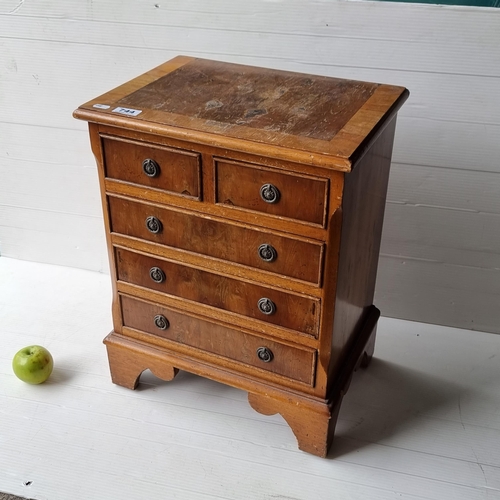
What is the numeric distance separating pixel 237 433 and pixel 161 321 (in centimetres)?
39

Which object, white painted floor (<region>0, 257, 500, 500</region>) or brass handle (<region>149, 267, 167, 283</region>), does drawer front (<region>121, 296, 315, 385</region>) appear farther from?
white painted floor (<region>0, 257, 500, 500</region>)

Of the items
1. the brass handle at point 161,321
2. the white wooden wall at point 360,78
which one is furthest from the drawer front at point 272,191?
the white wooden wall at point 360,78

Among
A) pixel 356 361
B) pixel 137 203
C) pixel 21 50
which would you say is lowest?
pixel 356 361

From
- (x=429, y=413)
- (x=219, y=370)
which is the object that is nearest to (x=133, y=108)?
(x=219, y=370)

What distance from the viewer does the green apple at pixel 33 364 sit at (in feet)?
6.59

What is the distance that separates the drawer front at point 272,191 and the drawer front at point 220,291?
23cm

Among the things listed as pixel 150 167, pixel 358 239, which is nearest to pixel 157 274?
pixel 150 167

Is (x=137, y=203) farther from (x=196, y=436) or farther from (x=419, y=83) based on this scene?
(x=419, y=83)

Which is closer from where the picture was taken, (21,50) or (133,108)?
(133,108)

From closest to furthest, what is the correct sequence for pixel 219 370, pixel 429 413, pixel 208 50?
pixel 219 370, pixel 429 413, pixel 208 50

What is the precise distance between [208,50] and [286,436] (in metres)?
1.22

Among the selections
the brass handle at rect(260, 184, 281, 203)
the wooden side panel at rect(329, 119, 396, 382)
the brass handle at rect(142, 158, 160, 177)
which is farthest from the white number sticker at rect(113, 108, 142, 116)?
the wooden side panel at rect(329, 119, 396, 382)

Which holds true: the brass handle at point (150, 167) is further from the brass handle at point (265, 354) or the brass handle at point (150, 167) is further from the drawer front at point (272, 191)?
the brass handle at point (265, 354)

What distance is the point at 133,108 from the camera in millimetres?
1623
